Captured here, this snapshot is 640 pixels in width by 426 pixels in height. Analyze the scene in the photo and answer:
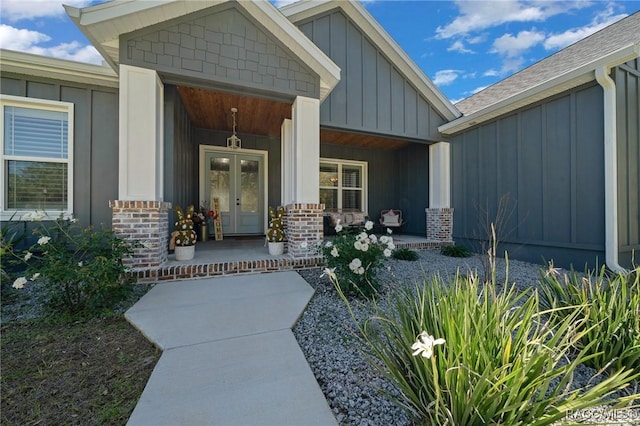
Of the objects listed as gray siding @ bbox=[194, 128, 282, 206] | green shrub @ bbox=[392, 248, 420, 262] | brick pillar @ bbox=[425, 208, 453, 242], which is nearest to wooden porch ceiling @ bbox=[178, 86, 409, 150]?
gray siding @ bbox=[194, 128, 282, 206]

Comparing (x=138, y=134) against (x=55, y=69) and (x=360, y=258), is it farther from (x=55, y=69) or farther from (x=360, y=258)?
(x=360, y=258)

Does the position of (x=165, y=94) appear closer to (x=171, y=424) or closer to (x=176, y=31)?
(x=176, y=31)

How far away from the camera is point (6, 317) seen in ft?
8.17

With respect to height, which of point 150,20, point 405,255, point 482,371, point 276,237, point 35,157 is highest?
point 150,20

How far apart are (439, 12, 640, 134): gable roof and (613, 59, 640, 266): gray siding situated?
0.51 metres

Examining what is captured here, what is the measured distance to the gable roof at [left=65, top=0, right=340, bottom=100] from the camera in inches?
Answer: 119

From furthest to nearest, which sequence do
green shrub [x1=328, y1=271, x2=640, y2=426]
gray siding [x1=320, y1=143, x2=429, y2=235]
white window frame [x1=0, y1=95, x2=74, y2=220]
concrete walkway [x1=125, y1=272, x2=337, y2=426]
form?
gray siding [x1=320, y1=143, x2=429, y2=235] → white window frame [x1=0, y1=95, x2=74, y2=220] → concrete walkway [x1=125, y1=272, x2=337, y2=426] → green shrub [x1=328, y1=271, x2=640, y2=426]

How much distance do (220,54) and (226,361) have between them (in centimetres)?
392

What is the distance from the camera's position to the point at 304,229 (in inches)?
166

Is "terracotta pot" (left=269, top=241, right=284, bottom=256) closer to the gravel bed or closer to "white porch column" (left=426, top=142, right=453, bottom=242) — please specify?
the gravel bed

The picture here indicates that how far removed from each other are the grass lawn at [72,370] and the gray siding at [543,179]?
6.01 m

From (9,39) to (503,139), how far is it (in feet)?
27.9

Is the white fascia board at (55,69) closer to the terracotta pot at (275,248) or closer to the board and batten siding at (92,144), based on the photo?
the board and batten siding at (92,144)

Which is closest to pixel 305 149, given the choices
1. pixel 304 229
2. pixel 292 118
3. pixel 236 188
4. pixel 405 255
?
pixel 292 118
